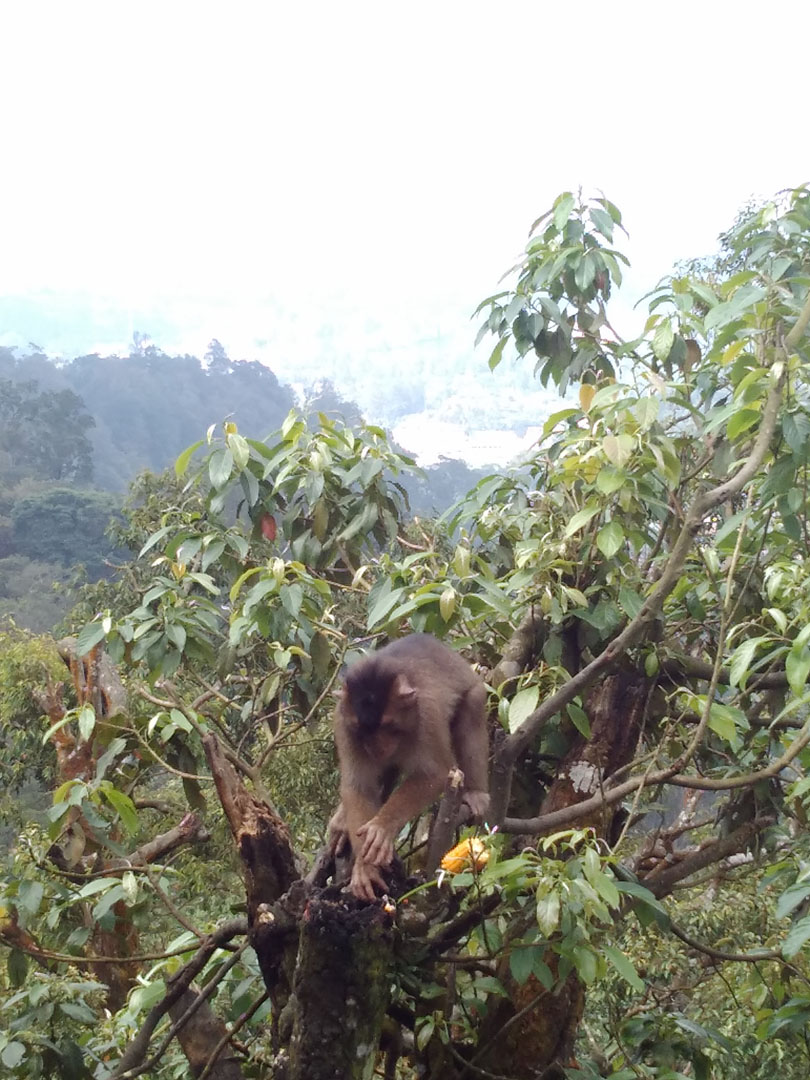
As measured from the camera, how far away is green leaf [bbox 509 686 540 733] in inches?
104

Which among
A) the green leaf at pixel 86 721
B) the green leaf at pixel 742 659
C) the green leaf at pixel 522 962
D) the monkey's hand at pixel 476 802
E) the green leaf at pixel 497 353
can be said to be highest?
the green leaf at pixel 497 353

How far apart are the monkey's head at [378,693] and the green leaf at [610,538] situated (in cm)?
75

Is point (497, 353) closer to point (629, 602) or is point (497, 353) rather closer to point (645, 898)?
point (629, 602)

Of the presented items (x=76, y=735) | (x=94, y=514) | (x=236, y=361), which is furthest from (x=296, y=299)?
(x=76, y=735)

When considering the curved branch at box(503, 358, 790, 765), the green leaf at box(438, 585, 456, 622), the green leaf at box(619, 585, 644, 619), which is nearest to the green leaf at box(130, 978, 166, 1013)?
the curved branch at box(503, 358, 790, 765)

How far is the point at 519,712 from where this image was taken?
8.69 ft

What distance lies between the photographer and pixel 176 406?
28859 millimetres

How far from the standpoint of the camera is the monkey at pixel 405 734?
2.91 m

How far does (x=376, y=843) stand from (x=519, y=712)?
0.54m

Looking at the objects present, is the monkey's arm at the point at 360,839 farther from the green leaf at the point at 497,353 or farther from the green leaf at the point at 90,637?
the green leaf at the point at 497,353

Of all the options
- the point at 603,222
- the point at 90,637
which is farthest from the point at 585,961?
the point at 603,222

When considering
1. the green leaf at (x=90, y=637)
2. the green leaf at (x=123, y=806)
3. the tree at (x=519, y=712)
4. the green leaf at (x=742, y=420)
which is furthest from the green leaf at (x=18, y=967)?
the green leaf at (x=742, y=420)

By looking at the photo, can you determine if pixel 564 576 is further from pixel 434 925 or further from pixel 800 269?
pixel 800 269

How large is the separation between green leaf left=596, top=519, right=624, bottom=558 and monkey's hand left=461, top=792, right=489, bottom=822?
839 millimetres
